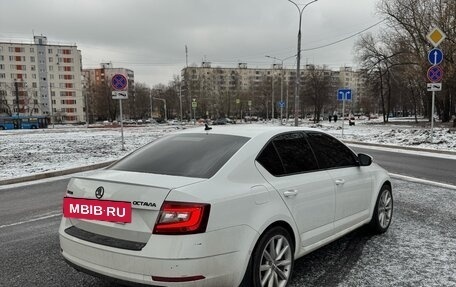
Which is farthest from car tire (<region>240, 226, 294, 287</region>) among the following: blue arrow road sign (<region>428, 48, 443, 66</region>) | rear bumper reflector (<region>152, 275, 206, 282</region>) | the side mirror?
blue arrow road sign (<region>428, 48, 443, 66</region>)

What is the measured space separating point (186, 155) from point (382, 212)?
313 cm

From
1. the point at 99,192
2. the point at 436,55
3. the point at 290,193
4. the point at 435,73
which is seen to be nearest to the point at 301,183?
the point at 290,193

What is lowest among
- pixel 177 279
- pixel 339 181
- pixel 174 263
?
pixel 177 279

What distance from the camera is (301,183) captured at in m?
3.79

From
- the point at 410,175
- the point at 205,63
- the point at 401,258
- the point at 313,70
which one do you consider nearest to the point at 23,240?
the point at 401,258

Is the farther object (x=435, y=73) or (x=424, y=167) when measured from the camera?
(x=435, y=73)

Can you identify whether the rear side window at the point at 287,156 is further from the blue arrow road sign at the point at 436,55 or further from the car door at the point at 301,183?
the blue arrow road sign at the point at 436,55

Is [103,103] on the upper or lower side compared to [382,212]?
upper

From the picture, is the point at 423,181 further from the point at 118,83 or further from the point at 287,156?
the point at 118,83

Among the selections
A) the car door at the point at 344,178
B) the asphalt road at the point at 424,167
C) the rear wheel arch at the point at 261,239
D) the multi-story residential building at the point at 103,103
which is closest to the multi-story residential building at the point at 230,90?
the multi-story residential building at the point at 103,103

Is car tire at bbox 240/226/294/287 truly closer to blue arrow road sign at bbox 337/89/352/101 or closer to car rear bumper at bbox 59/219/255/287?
car rear bumper at bbox 59/219/255/287

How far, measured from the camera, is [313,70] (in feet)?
214

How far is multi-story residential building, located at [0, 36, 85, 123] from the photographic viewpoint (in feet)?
352

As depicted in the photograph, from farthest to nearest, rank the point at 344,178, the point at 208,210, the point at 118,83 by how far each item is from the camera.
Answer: the point at 118,83
the point at 344,178
the point at 208,210
